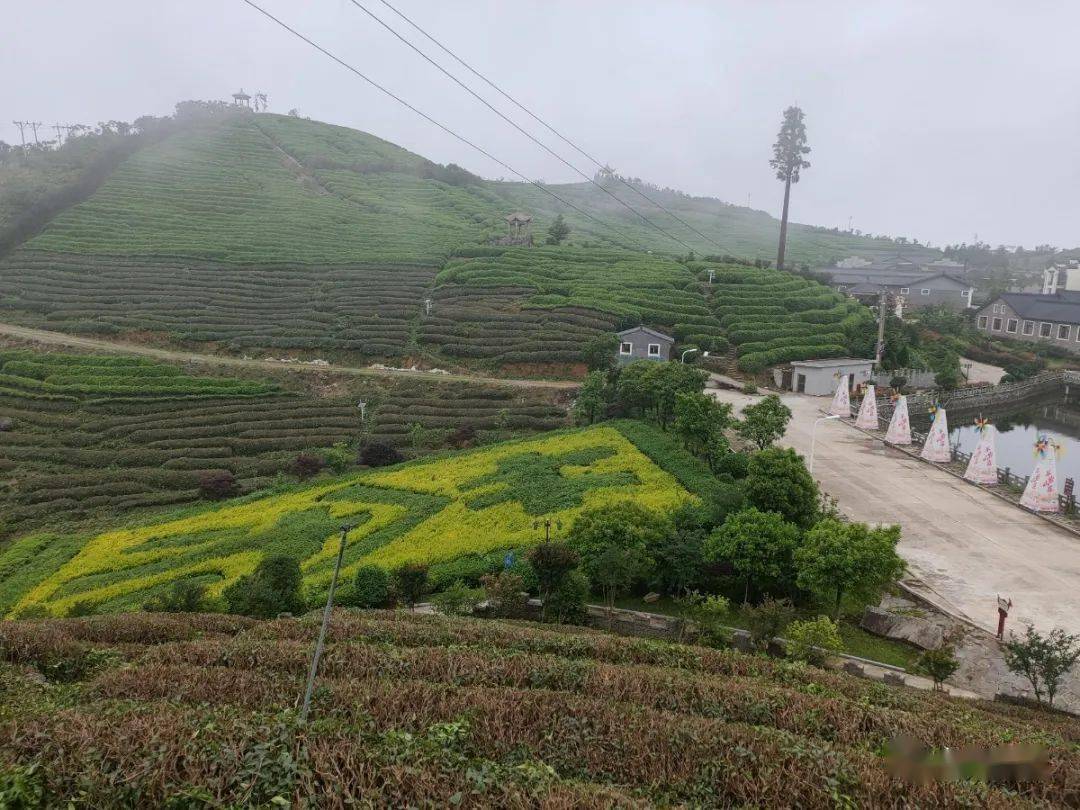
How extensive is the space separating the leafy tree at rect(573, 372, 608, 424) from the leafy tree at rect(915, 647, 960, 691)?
23.0 meters

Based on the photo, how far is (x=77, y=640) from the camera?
13258mm

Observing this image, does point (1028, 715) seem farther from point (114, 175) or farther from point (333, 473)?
point (114, 175)

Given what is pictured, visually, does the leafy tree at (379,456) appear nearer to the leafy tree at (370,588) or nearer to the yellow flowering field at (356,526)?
the yellow flowering field at (356,526)

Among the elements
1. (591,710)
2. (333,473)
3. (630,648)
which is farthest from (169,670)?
(333,473)

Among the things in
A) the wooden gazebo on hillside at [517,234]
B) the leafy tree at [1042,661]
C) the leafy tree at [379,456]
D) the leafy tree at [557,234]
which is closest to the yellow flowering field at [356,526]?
the leafy tree at [379,456]

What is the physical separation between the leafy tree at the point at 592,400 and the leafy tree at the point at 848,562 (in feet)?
62.8

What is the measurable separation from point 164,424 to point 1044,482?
128 feet

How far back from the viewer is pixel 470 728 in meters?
8.75

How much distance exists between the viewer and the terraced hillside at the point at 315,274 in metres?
48.8

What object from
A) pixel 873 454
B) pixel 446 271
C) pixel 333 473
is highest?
pixel 446 271

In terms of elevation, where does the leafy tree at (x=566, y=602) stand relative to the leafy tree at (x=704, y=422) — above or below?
below

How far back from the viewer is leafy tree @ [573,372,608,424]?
37.2m

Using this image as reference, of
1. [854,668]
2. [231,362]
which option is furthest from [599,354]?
[854,668]

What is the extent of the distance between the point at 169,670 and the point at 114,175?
89.4 metres
